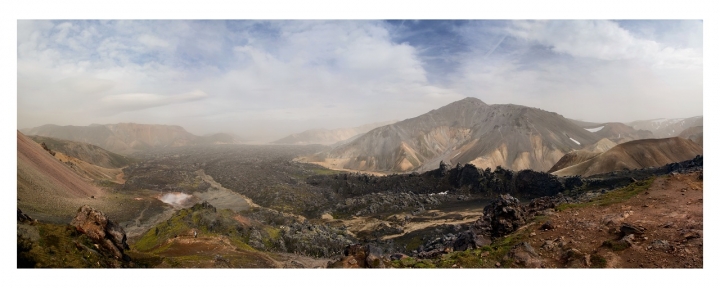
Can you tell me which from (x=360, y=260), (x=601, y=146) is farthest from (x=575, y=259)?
(x=601, y=146)

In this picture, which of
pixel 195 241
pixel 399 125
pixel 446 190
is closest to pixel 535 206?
pixel 195 241

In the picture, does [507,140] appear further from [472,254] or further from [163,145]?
[163,145]

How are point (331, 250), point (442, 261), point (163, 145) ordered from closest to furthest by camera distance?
1. point (442, 261)
2. point (331, 250)
3. point (163, 145)

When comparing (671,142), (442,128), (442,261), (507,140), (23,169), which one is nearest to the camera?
(442,261)

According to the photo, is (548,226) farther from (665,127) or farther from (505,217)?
(665,127)

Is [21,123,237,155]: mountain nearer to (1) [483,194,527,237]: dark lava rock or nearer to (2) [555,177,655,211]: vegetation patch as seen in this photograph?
(1) [483,194,527,237]: dark lava rock

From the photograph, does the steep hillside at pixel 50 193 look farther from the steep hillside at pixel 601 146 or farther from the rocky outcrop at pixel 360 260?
the steep hillside at pixel 601 146

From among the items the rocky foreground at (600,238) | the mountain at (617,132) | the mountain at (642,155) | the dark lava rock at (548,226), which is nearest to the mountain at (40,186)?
the rocky foreground at (600,238)
